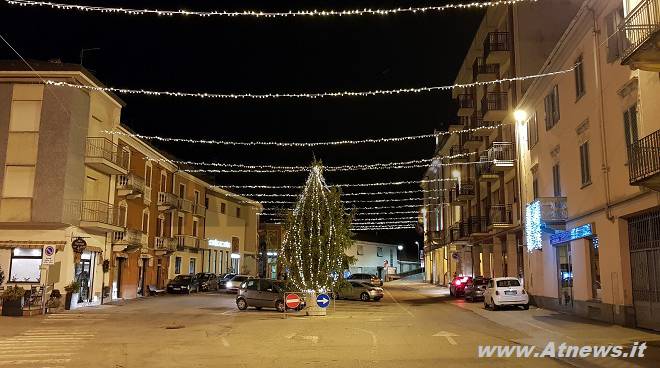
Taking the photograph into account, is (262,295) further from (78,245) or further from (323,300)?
(78,245)

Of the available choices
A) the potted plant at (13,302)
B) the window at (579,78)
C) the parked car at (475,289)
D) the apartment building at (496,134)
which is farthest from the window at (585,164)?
the potted plant at (13,302)

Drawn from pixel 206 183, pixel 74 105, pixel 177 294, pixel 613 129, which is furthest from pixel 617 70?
pixel 206 183

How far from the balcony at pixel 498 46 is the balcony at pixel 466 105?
1077cm

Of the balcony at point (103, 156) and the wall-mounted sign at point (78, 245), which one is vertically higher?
the balcony at point (103, 156)

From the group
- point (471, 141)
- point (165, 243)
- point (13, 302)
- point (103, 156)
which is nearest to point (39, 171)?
point (103, 156)

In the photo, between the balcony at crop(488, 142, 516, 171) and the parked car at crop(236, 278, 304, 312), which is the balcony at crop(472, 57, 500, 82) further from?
the parked car at crop(236, 278, 304, 312)

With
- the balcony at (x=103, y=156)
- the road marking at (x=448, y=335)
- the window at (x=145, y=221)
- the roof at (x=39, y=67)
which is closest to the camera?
the road marking at (x=448, y=335)

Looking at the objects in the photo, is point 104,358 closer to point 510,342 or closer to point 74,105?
point 510,342

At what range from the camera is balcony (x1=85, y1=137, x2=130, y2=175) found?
1136 inches

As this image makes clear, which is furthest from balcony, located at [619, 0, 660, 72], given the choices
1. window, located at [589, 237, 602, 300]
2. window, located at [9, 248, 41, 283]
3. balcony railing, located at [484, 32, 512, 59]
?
window, located at [9, 248, 41, 283]

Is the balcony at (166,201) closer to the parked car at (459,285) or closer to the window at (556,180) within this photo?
the parked car at (459,285)

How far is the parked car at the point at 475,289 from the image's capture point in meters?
32.4

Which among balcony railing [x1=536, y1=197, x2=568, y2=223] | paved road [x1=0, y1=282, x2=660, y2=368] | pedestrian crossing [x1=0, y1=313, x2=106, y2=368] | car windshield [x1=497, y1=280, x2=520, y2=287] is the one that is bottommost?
pedestrian crossing [x1=0, y1=313, x2=106, y2=368]

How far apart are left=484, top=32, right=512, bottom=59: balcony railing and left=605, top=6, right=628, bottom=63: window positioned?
50.0ft
